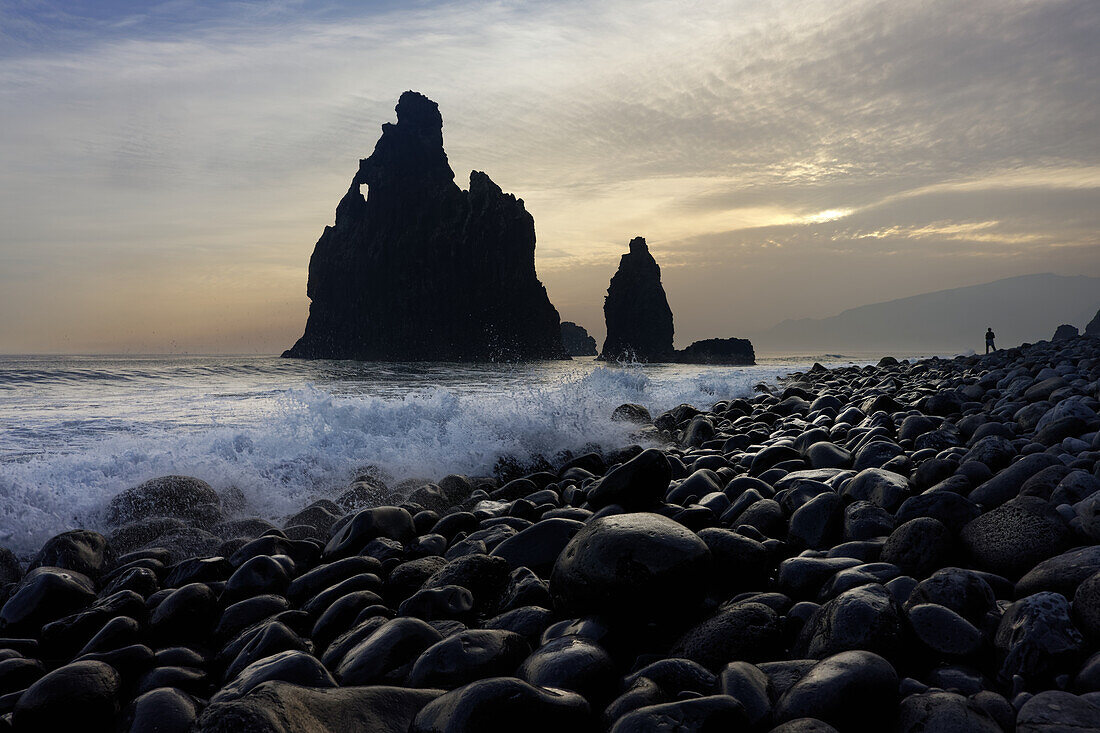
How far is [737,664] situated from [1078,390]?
6729 millimetres

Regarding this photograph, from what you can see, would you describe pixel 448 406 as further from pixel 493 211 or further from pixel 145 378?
pixel 493 211

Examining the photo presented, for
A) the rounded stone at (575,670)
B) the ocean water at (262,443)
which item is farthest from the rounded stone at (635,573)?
the ocean water at (262,443)

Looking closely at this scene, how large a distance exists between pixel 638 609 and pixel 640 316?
80.3m

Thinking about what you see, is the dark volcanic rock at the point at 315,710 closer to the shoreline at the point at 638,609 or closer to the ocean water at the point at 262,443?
A: the shoreline at the point at 638,609

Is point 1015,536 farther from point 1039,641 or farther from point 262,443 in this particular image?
point 262,443

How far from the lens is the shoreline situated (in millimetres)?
1803

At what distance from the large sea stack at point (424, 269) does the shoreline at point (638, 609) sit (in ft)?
230

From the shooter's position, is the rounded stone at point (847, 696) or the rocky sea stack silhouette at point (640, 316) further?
A: the rocky sea stack silhouette at point (640, 316)

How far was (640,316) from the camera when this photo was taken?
81500mm

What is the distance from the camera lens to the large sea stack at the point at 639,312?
8081cm

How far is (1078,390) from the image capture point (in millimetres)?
6430

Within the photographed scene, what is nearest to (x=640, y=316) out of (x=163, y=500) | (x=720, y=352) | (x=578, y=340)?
(x=720, y=352)

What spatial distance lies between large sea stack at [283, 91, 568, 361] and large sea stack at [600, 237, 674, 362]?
8.22 metres

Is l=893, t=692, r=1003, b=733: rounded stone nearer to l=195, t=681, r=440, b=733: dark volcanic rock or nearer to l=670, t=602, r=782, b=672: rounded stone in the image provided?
l=670, t=602, r=782, b=672: rounded stone
